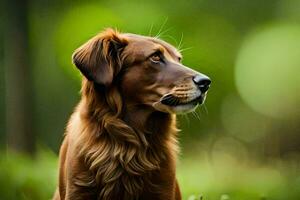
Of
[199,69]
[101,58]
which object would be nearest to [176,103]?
[101,58]

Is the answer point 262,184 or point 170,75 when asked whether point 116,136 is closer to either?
point 170,75

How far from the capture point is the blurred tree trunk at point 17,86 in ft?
38.4

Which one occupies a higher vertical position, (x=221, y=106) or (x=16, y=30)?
(x=16, y=30)

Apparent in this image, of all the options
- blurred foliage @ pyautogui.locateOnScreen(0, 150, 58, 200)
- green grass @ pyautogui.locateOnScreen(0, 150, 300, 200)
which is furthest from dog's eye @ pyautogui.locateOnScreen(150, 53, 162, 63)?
blurred foliage @ pyautogui.locateOnScreen(0, 150, 58, 200)

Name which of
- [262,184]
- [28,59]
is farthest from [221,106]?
[262,184]

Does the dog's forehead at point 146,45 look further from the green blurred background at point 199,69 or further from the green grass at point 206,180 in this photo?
the green blurred background at point 199,69

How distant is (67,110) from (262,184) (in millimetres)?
5740

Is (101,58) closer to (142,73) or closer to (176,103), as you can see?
(142,73)

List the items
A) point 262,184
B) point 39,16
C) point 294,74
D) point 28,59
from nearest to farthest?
point 262,184, point 28,59, point 294,74, point 39,16

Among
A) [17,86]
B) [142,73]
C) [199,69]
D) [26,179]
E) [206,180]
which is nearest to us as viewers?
[142,73]

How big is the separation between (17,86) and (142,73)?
252 inches

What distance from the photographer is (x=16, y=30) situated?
11.9 metres

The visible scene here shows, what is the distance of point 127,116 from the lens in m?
5.59

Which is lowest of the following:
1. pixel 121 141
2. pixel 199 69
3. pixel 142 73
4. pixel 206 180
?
pixel 206 180
